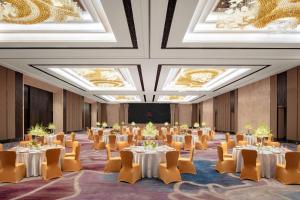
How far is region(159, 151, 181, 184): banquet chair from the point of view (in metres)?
6.39

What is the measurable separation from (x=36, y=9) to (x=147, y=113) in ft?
101

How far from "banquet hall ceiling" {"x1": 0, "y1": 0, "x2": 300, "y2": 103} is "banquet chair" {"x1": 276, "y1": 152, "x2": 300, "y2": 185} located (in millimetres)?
2922

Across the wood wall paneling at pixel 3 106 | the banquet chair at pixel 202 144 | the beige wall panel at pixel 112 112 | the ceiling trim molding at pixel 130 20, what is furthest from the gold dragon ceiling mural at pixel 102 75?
the beige wall panel at pixel 112 112

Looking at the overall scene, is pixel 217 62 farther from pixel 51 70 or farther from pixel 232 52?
pixel 51 70

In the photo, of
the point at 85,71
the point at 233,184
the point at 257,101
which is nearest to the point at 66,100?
the point at 85,71

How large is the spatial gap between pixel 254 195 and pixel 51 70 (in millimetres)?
10169

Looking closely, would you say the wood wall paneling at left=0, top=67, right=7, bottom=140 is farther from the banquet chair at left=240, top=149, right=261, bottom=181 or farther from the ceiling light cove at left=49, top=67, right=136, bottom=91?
the banquet chair at left=240, top=149, right=261, bottom=181

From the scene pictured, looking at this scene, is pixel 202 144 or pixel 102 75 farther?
pixel 102 75

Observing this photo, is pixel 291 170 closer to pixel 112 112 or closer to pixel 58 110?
pixel 58 110

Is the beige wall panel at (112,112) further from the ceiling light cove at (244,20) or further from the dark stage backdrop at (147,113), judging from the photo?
the ceiling light cove at (244,20)

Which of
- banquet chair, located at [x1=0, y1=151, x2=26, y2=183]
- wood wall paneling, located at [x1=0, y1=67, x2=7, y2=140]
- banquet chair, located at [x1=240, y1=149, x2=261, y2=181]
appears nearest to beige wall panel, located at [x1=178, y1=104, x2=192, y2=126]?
wood wall paneling, located at [x1=0, y1=67, x2=7, y2=140]

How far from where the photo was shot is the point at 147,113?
119ft

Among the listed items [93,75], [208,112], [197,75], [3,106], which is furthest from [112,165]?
[208,112]

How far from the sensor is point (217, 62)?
10586mm
